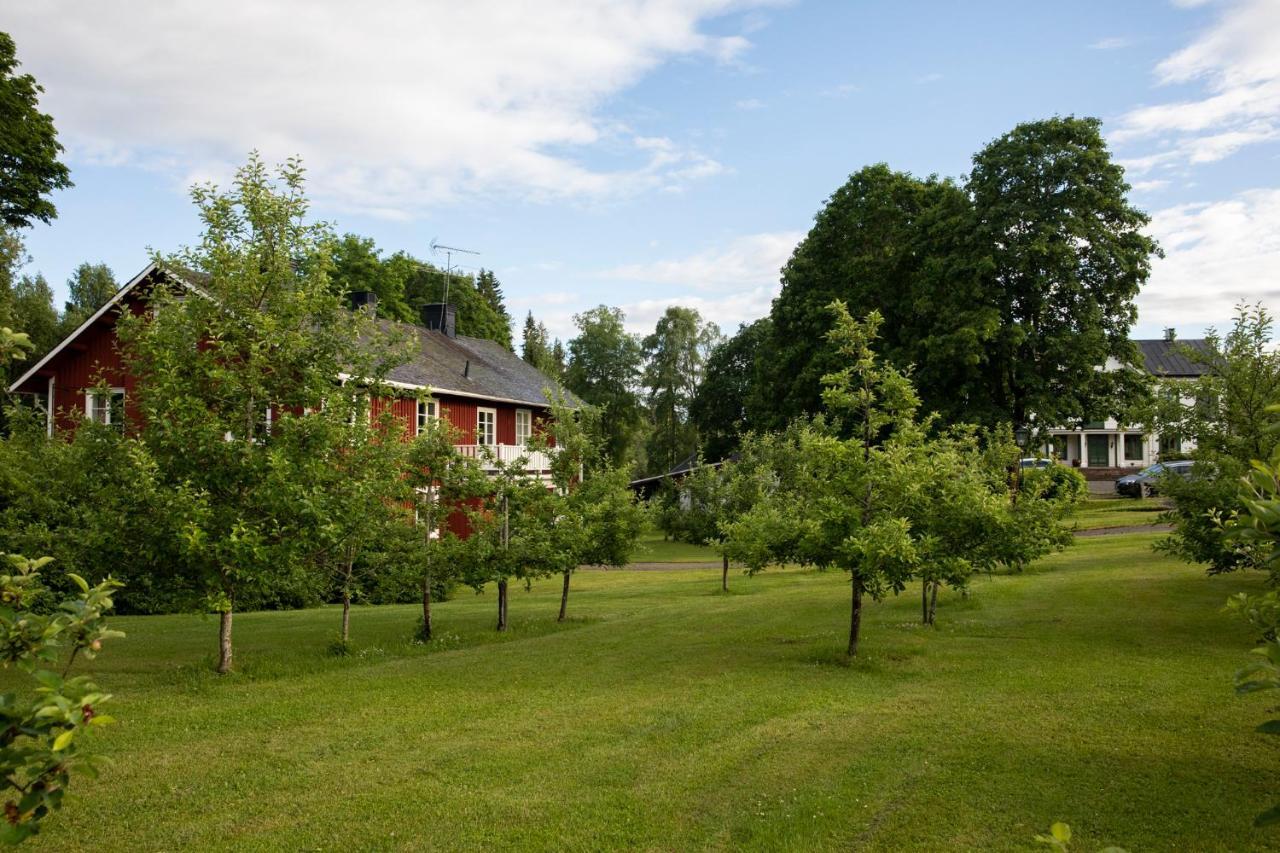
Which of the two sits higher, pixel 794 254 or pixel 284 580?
pixel 794 254

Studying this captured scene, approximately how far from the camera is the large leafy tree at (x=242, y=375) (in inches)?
434

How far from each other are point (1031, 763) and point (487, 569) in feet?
30.9

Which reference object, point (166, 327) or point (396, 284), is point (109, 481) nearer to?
point (166, 327)

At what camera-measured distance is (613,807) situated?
6738mm

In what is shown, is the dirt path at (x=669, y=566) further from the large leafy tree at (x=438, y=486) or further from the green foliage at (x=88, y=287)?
the green foliage at (x=88, y=287)

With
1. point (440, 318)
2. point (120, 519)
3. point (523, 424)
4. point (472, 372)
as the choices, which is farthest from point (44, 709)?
point (440, 318)

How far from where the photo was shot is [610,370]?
6400cm

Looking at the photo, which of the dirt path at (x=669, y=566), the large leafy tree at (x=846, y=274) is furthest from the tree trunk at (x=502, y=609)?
the large leafy tree at (x=846, y=274)

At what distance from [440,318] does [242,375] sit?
1073 inches

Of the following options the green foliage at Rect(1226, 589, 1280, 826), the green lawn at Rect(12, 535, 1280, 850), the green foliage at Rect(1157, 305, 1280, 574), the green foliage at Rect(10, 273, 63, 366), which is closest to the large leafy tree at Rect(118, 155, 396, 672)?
the green lawn at Rect(12, 535, 1280, 850)

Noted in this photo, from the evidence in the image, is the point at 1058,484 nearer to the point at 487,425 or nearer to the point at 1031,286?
the point at 1031,286

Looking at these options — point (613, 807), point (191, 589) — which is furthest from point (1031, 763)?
point (191, 589)

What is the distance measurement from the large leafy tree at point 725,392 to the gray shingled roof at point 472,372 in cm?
1608

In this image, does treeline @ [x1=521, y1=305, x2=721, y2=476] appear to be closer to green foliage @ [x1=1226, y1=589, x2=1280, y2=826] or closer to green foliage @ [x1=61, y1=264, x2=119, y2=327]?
green foliage @ [x1=61, y1=264, x2=119, y2=327]
